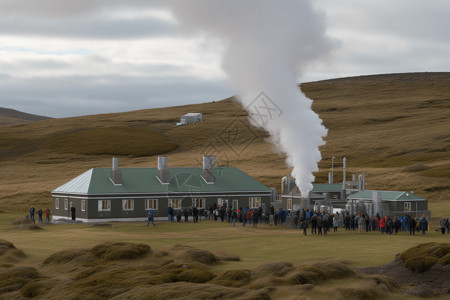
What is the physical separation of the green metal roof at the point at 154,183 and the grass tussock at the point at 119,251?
27179 mm

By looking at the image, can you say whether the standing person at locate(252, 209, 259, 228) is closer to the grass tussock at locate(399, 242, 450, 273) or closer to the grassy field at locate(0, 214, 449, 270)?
the grassy field at locate(0, 214, 449, 270)

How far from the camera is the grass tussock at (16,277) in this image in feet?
102

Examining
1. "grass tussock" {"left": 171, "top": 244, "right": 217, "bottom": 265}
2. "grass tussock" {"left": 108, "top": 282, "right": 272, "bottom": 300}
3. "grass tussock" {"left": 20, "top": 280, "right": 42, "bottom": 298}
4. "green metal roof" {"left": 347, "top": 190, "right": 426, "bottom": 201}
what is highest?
"green metal roof" {"left": 347, "top": 190, "right": 426, "bottom": 201}

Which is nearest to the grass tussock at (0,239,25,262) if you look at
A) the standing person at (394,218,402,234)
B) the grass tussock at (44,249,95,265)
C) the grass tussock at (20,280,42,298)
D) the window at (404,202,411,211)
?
the grass tussock at (44,249,95,265)

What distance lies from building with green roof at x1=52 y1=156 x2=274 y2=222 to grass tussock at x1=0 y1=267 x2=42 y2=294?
31156 mm

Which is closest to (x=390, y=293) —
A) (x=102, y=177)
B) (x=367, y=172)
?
(x=102, y=177)

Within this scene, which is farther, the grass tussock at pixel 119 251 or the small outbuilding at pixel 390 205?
the small outbuilding at pixel 390 205

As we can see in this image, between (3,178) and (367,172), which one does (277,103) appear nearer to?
(367,172)

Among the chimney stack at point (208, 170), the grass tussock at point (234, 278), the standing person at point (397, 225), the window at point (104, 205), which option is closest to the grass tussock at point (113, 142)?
the chimney stack at point (208, 170)

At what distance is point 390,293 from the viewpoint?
26.3 meters

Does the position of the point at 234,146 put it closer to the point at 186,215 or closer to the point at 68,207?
the point at 68,207

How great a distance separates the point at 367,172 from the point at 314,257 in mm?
67537

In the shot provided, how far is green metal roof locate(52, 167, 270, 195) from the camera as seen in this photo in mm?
66812

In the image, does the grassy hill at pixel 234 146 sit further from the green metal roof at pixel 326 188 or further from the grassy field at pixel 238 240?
the grassy field at pixel 238 240
